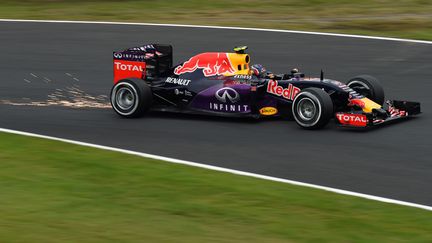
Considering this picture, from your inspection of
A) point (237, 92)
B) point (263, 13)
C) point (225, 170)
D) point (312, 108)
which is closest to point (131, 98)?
point (237, 92)

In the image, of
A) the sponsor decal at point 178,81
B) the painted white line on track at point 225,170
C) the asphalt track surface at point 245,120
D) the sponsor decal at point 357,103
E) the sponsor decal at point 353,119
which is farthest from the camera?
the sponsor decal at point 178,81

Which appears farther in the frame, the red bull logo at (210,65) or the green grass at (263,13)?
the green grass at (263,13)

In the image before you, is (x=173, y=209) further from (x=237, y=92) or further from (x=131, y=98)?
(x=131, y=98)

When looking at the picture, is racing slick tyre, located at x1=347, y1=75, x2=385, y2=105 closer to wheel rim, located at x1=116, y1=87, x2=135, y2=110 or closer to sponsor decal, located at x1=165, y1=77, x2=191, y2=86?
sponsor decal, located at x1=165, y1=77, x2=191, y2=86

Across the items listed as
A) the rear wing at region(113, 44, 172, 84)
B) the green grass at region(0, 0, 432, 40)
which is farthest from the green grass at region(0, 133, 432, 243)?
the green grass at region(0, 0, 432, 40)

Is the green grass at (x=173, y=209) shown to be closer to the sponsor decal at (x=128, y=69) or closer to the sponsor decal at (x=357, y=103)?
the sponsor decal at (x=357, y=103)

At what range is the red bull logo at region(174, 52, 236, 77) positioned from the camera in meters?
15.9

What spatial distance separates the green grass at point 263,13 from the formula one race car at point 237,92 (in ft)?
29.2

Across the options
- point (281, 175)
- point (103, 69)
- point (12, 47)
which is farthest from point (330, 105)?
point (12, 47)

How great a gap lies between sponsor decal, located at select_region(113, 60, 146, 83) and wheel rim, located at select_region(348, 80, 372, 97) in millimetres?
3772

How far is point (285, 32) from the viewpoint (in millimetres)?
24281

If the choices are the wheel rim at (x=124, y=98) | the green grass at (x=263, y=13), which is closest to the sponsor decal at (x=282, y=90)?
the wheel rim at (x=124, y=98)

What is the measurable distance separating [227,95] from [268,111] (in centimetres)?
74

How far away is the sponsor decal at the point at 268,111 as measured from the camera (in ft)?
50.1
